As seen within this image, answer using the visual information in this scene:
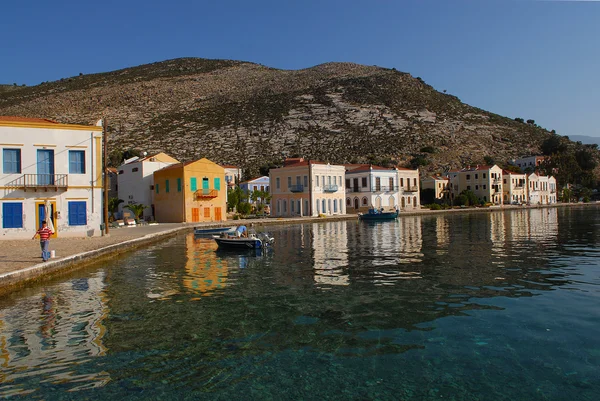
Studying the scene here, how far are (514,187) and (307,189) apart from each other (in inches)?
2017

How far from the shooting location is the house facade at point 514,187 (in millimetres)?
87188

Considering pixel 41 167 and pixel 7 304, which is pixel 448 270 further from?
pixel 41 167

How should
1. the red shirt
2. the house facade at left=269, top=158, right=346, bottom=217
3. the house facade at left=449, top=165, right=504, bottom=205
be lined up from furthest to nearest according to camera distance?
the house facade at left=449, top=165, right=504, bottom=205
the house facade at left=269, top=158, right=346, bottom=217
the red shirt

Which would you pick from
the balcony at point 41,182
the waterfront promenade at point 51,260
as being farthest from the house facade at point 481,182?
the balcony at point 41,182

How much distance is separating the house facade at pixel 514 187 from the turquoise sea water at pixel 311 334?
247 feet

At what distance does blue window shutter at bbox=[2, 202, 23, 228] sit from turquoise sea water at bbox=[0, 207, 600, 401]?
1246 cm

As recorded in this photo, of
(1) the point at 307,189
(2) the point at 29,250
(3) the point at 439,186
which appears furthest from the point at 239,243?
(3) the point at 439,186

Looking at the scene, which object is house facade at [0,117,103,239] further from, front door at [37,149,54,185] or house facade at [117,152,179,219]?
house facade at [117,152,179,219]

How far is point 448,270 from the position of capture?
16.2m

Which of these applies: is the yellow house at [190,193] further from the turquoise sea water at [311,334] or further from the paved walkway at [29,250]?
the turquoise sea water at [311,334]

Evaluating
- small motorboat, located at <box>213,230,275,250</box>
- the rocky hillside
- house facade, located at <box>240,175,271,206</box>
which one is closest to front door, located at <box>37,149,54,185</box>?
small motorboat, located at <box>213,230,275,250</box>

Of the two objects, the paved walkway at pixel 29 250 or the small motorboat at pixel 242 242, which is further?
the small motorboat at pixel 242 242

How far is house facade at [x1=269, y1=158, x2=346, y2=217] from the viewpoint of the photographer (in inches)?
2232

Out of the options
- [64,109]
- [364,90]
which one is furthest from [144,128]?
[364,90]
